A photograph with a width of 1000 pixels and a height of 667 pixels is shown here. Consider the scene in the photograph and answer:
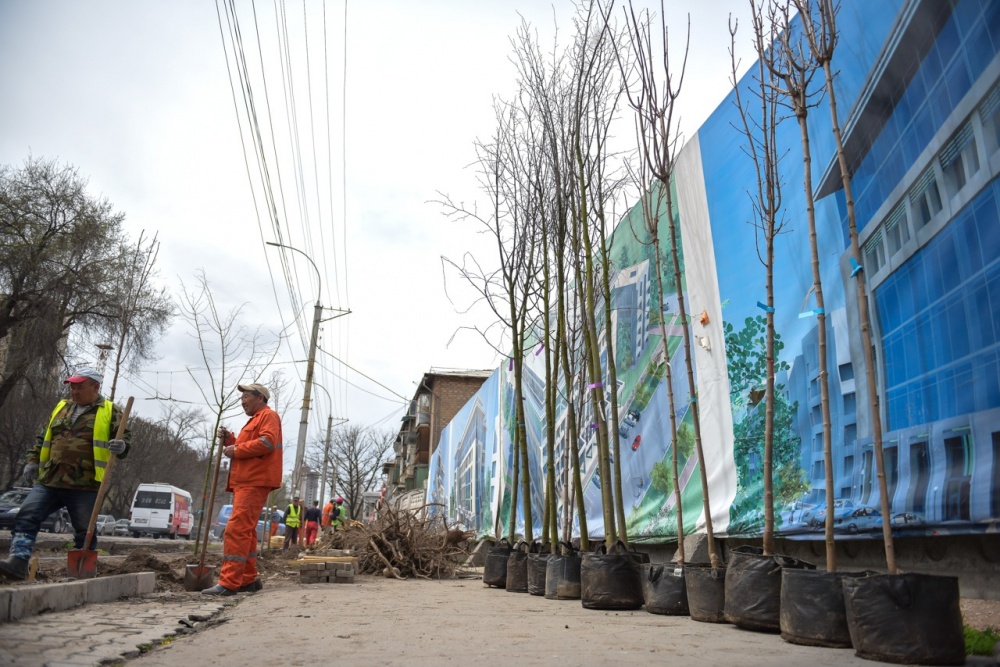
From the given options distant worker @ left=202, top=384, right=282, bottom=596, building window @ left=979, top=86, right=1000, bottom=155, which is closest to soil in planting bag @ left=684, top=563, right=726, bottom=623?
building window @ left=979, top=86, right=1000, bottom=155

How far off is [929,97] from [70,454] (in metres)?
6.18

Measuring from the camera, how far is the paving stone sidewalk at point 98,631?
2.66 m

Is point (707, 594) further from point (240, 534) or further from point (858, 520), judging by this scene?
point (240, 534)

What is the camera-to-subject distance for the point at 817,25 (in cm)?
473

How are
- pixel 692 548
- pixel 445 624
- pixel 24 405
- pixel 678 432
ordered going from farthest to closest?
pixel 24 405 → pixel 678 432 → pixel 692 548 → pixel 445 624

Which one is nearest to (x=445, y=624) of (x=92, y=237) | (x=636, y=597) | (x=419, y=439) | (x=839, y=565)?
(x=636, y=597)

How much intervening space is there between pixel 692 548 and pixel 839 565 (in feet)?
5.15

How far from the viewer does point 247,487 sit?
19.5 feet

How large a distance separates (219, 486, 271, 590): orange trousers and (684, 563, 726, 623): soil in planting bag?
3550 millimetres

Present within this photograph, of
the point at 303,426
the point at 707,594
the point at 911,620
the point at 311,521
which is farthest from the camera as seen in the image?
the point at 311,521

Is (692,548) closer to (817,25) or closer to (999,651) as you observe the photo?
(999,651)

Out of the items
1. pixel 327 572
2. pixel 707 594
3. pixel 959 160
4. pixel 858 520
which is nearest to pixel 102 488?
pixel 327 572

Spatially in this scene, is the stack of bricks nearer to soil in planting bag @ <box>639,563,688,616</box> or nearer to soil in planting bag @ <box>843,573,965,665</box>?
soil in planting bag @ <box>639,563,688,616</box>

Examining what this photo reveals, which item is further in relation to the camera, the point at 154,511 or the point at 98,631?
the point at 154,511
